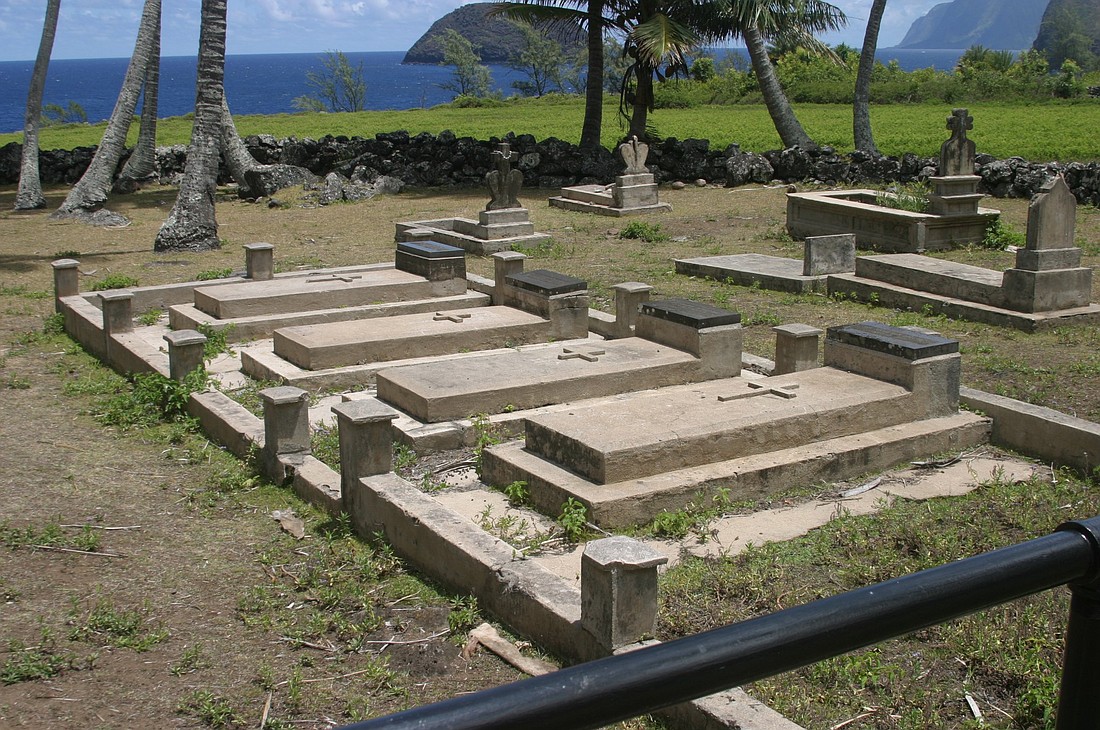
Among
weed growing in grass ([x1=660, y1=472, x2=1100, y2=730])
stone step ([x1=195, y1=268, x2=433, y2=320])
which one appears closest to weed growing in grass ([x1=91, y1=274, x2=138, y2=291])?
stone step ([x1=195, y1=268, x2=433, y2=320])

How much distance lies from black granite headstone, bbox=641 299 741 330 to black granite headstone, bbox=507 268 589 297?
113 cm

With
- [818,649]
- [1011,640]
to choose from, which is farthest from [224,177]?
[818,649]

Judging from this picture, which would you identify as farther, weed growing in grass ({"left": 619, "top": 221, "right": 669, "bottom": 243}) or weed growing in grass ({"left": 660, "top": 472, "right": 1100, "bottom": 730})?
weed growing in grass ({"left": 619, "top": 221, "right": 669, "bottom": 243})

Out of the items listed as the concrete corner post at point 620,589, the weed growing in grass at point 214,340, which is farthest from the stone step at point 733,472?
the weed growing in grass at point 214,340

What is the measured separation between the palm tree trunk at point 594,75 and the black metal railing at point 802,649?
2388 cm

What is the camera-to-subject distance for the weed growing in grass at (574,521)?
6.24 meters

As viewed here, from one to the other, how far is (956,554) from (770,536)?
0.98 meters

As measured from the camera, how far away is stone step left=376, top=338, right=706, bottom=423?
836 cm

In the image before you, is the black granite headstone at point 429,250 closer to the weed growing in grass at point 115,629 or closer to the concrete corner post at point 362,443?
the concrete corner post at point 362,443

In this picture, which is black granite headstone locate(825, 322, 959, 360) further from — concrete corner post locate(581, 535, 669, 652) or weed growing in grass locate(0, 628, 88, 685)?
weed growing in grass locate(0, 628, 88, 685)

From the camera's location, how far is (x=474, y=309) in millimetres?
11477

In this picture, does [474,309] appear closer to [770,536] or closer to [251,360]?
[251,360]

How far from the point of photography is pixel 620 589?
4.54 m

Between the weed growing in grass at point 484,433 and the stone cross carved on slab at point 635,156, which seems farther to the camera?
the stone cross carved on slab at point 635,156
